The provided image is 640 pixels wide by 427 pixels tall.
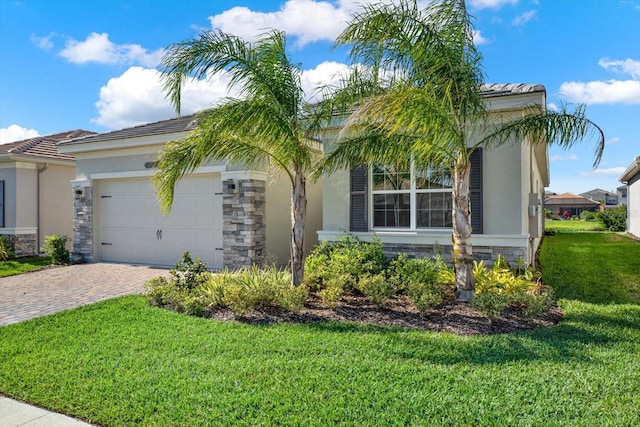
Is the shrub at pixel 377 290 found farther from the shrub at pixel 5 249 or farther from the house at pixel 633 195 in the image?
the house at pixel 633 195

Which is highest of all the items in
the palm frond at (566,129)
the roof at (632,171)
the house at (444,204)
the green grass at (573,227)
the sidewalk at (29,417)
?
the roof at (632,171)

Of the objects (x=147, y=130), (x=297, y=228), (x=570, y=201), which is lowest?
(x=297, y=228)

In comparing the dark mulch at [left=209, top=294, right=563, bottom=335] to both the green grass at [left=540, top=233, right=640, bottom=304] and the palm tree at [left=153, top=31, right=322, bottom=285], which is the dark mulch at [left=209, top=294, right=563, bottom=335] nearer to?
the palm tree at [left=153, top=31, right=322, bottom=285]

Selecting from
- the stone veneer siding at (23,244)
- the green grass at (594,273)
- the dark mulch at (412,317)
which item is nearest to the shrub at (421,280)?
the dark mulch at (412,317)

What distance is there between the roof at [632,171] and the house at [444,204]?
10047 mm

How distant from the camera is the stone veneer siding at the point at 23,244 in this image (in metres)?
14.0

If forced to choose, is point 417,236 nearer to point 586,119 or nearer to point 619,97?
→ point 586,119

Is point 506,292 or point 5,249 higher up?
point 5,249

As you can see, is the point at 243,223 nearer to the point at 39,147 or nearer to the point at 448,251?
the point at 448,251

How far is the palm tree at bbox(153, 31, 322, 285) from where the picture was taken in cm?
653

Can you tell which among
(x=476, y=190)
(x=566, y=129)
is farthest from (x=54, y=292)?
(x=566, y=129)

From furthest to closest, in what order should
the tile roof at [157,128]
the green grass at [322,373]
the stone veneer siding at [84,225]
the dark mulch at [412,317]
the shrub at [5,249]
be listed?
the shrub at [5,249] → the stone veneer siding at [84,225] → the tile roof at [157,128] → the dark mulch at [412,317] → the green grass at [322,373]

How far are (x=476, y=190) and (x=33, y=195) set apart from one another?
14.8m

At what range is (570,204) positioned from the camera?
186 ft
